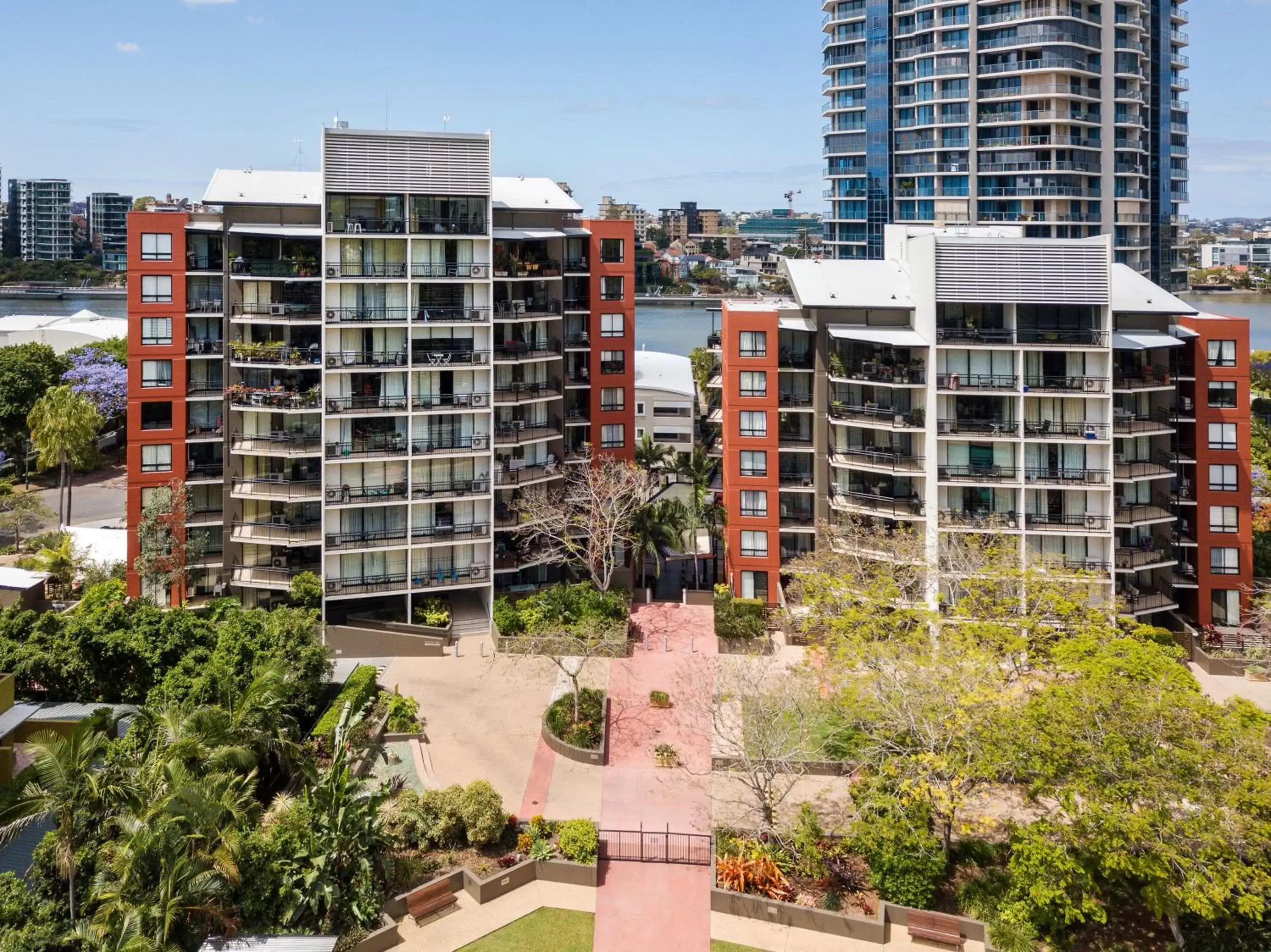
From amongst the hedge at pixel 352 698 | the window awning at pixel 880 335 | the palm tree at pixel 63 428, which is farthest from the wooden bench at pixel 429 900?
the palm tree at pixel 63 428

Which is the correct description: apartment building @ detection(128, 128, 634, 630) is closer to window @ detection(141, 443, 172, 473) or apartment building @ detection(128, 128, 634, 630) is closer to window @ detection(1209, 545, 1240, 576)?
window @ detection(141, 443, 172, 473)

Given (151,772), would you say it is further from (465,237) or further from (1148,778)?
(465,237)

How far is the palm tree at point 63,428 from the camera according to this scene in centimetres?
6844

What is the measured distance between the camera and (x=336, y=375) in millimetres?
51625

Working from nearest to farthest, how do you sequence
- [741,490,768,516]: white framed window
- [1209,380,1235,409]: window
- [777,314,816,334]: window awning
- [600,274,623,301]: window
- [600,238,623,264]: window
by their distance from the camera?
[1209,380,1235,409]: window → [777,314,816,334]: window awning → [741,490,768,516]: white framed window → [600,238,623,264]: window → [600,274,623,301]: window

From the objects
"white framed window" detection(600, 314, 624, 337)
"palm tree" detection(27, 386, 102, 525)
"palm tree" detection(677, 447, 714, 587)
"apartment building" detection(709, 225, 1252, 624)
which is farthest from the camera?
"palm tree" detection(27, 386, 102, 525)

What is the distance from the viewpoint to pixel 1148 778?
28156 mm

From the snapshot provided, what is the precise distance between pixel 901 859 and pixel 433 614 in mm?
29501

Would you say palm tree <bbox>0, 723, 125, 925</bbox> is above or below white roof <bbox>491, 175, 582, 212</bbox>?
below

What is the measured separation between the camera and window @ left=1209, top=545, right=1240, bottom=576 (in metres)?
53.4

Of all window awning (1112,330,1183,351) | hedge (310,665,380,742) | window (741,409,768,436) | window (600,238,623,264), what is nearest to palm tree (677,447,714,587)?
window (741,409,768,436)

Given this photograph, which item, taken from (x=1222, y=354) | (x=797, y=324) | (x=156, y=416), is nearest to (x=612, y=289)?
(x=797, y=324)

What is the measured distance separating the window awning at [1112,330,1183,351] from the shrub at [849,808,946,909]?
29.4 meters

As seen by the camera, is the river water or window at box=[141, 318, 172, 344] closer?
window at box=[141, 318, 172, 344]
